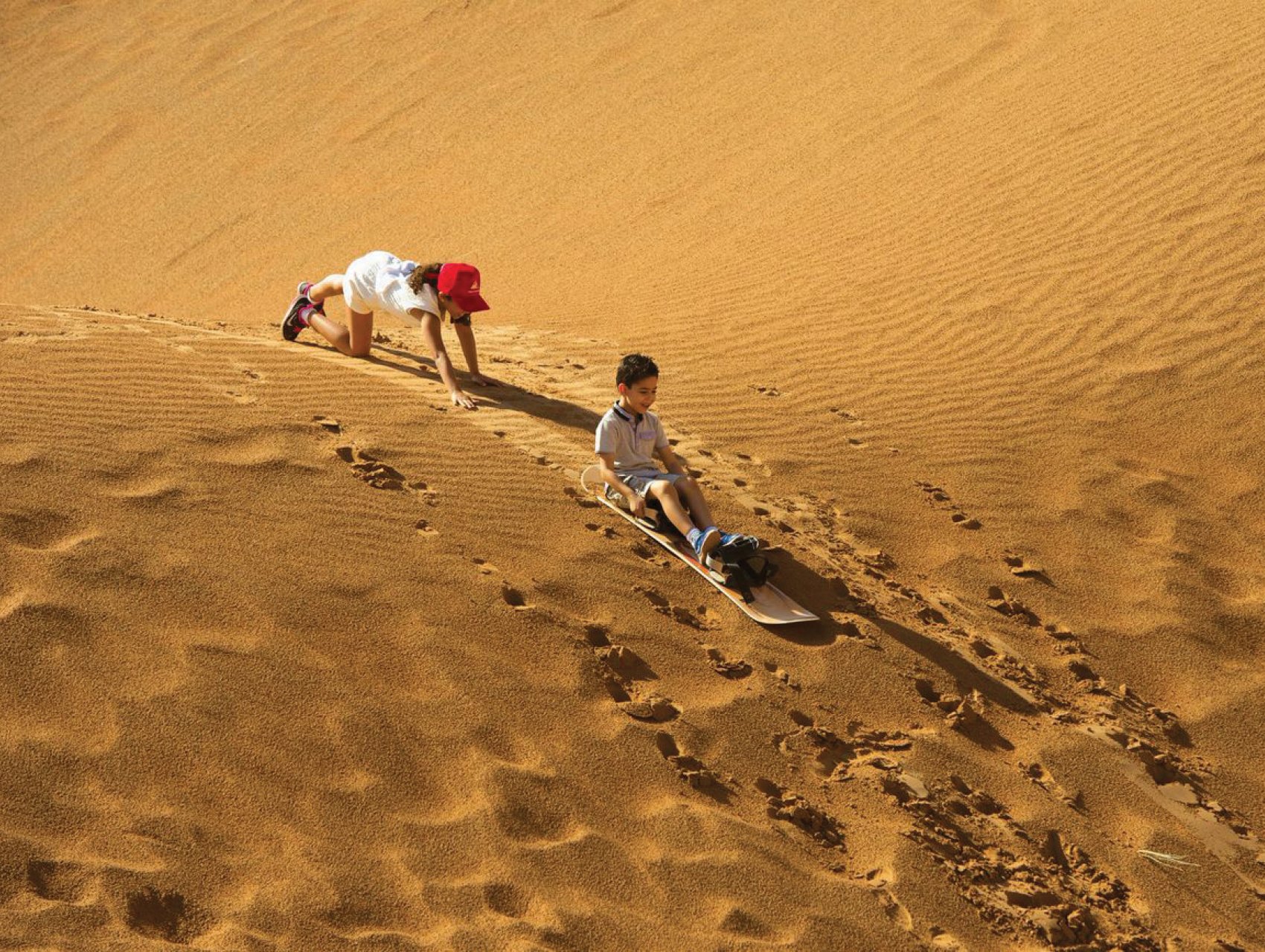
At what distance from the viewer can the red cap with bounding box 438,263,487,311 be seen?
→ 6.78m

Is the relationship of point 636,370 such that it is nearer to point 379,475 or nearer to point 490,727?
point 379,475

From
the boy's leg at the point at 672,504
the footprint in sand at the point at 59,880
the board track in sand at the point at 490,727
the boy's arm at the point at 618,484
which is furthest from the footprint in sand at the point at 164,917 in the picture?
the boy's arm at the point at 618,484

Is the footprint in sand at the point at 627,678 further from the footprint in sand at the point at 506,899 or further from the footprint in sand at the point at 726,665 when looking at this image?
the footprint in sand at the point at 506,899

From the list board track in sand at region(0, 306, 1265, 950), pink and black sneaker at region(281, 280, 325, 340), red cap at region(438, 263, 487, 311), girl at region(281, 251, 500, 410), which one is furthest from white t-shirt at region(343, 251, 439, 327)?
board track in sand at region(0, 306, 1265, 950)

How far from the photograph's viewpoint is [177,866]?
140 inches

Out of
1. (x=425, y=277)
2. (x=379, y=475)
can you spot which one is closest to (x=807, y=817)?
(x=379, y=475)

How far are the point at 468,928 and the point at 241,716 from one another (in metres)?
1.14

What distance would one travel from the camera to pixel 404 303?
697 centimetres

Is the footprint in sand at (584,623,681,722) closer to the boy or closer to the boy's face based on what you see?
the boy

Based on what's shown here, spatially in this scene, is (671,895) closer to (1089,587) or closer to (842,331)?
(1089,587)

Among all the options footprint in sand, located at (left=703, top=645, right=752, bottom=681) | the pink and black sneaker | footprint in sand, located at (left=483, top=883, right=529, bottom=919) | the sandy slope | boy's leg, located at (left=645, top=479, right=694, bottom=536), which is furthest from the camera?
the pink and black sneaker

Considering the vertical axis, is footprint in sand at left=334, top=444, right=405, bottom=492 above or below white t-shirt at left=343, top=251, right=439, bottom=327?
below

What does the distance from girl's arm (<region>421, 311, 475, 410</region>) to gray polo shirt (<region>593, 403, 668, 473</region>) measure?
118 cm

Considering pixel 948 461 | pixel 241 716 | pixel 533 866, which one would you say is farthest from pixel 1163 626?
pixel 241 716
